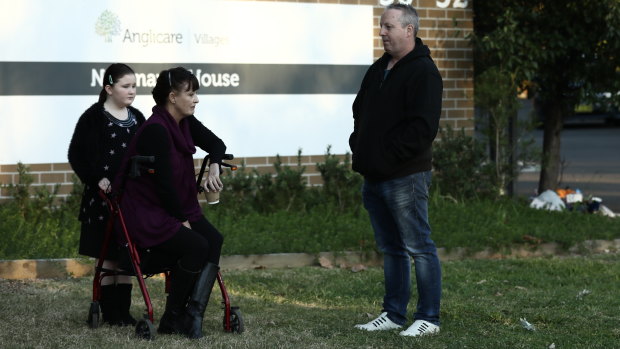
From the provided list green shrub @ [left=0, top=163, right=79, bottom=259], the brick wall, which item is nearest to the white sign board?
green shrub @ [left=0, top=163, right=79, bottom=259]

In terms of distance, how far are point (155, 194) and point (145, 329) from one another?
0.79 metres

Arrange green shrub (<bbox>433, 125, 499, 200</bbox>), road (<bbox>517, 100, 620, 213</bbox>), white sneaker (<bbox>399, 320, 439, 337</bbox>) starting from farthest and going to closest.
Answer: road (<bbox>517, 100, 620, 213</bbox>)
green shrub (<bbox>433, 125, 499, 200</bbox>)
white sneaker (<bbox>399, 320, 439, 337</bbox>)

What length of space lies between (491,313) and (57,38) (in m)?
6.00

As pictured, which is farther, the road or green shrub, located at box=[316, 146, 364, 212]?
the road

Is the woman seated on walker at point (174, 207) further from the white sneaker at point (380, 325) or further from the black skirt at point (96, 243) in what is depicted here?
the white sneaker at point (380, 325)

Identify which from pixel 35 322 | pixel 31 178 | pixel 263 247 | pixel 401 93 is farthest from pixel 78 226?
pixel 401 93

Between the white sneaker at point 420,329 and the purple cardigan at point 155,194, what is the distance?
1.48 m

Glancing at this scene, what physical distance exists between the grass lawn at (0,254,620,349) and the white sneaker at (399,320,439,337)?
2.7 inches

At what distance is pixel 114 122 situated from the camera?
733cm

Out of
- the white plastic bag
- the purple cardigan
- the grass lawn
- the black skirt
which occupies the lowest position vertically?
the grass lawn

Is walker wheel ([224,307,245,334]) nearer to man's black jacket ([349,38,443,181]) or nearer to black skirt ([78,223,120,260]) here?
black skirt ([78,223,120,260])

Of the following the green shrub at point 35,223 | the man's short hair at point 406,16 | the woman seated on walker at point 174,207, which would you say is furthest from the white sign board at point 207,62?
the man's short hair at point 406,16

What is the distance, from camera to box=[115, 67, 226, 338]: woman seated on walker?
22.1 feet

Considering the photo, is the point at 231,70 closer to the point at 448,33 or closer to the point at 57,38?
the point at 57,38
